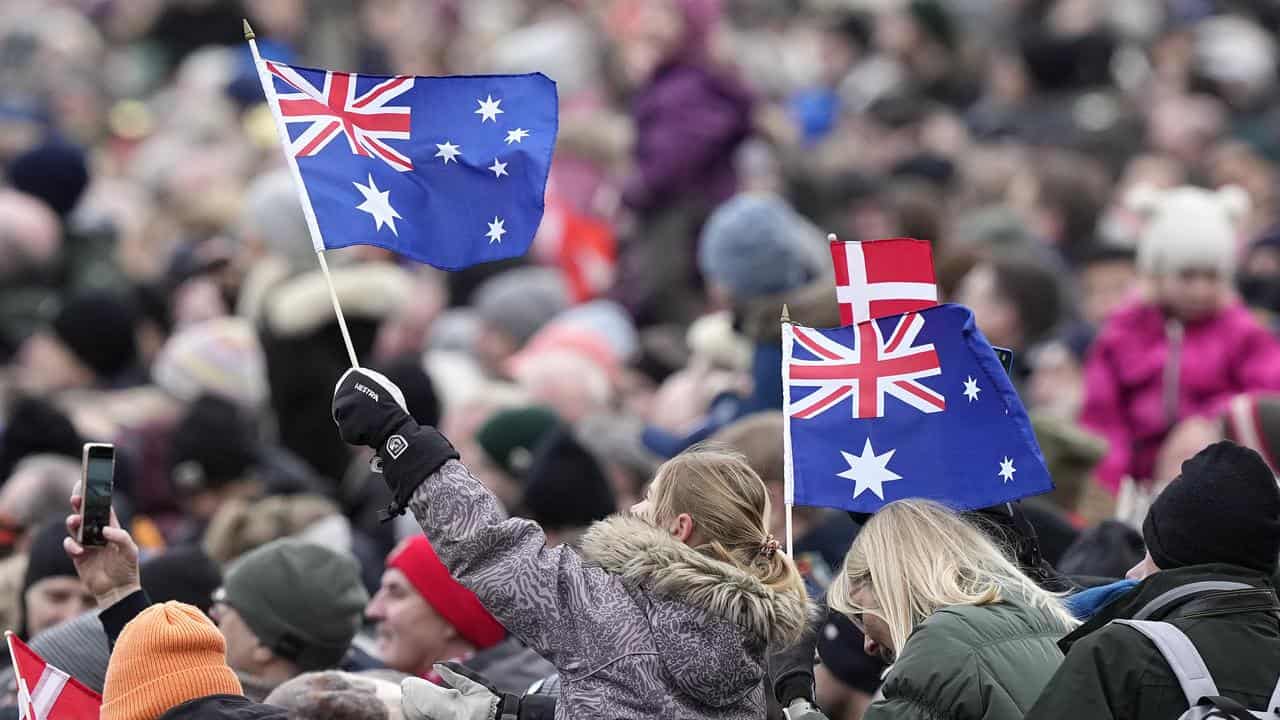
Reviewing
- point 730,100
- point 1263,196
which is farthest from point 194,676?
point 1263,196

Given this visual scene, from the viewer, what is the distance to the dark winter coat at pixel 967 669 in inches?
178

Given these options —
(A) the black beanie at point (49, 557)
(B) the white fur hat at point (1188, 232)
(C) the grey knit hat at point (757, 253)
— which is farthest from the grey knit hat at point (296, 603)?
(B) the white fur hat at point (1188, 232)

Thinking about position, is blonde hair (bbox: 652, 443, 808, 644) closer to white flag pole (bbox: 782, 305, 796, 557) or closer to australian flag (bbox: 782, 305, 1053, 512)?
white flag pole (bbox: 782, 305, 796, 557)

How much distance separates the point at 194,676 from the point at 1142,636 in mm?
2201

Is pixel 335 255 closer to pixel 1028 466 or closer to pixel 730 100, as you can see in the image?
pixel 730 100

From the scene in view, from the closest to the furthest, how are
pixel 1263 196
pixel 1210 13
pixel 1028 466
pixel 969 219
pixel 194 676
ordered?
pixel 194 676
pixel 1028 466
pixel 969 219
pixel 1263 196
pixel 1210 13

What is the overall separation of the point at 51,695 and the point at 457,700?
3.98 feet

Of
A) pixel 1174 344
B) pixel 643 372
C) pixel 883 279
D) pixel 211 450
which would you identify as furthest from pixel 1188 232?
pixel 211 450

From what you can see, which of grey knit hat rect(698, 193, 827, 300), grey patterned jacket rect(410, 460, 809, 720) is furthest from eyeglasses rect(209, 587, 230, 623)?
grey knit hat rect(698, 193, 827, 300)

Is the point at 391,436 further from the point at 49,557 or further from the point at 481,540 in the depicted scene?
the point at 49,557

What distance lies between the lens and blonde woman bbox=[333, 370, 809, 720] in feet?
15.0

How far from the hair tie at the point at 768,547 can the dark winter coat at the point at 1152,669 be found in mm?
775

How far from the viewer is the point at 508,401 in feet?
29.3

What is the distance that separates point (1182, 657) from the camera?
4336mm
